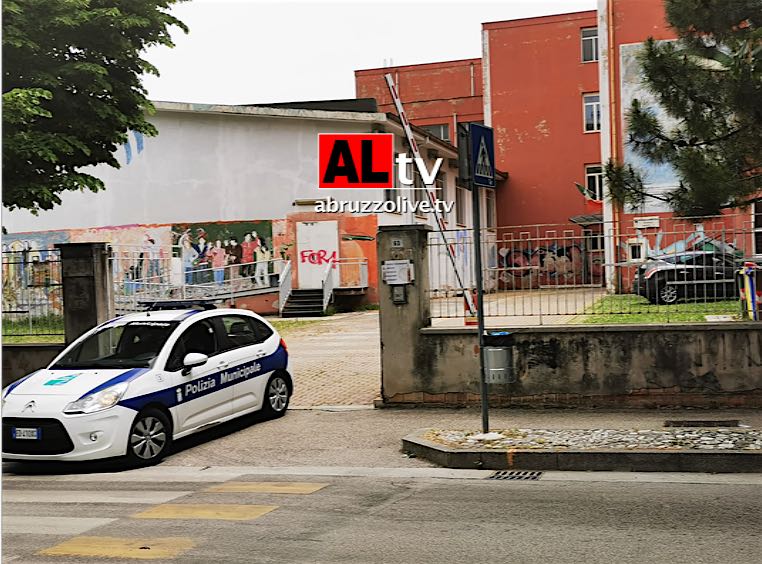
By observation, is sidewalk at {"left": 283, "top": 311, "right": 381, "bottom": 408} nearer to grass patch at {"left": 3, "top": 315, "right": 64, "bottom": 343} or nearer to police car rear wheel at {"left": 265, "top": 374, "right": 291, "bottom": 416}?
police car rear wheel at {"left": 265, "top": 374, "right": 291, "bottom": 416}

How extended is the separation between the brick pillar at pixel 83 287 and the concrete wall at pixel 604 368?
17.6 feet

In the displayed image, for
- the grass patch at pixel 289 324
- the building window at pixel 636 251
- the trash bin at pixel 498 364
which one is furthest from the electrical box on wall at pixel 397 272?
the grass patch at pixel 289 324

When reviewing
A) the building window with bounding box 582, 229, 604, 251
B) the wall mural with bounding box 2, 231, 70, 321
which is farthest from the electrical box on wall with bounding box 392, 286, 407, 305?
the wall mural with bounding box 2, 231, 70, 321

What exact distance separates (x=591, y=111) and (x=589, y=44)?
3.39 metres

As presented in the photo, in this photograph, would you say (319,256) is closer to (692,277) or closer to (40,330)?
(40,330)

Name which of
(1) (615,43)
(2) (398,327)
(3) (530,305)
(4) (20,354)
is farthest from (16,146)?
(1) (615,43)

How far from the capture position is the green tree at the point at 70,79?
14102mm

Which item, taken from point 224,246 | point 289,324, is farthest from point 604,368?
point 224,246

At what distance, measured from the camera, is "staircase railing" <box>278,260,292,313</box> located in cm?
3109

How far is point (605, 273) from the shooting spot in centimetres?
1191

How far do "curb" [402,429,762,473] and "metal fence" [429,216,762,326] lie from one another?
2.98m

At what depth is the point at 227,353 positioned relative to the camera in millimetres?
11680

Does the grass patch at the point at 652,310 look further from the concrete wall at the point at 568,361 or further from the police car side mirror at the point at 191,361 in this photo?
the police car side mirror at the point at 191,361

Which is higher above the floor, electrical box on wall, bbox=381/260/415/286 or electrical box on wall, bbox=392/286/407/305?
electrical box on wall, bbox=381/260/415/286
